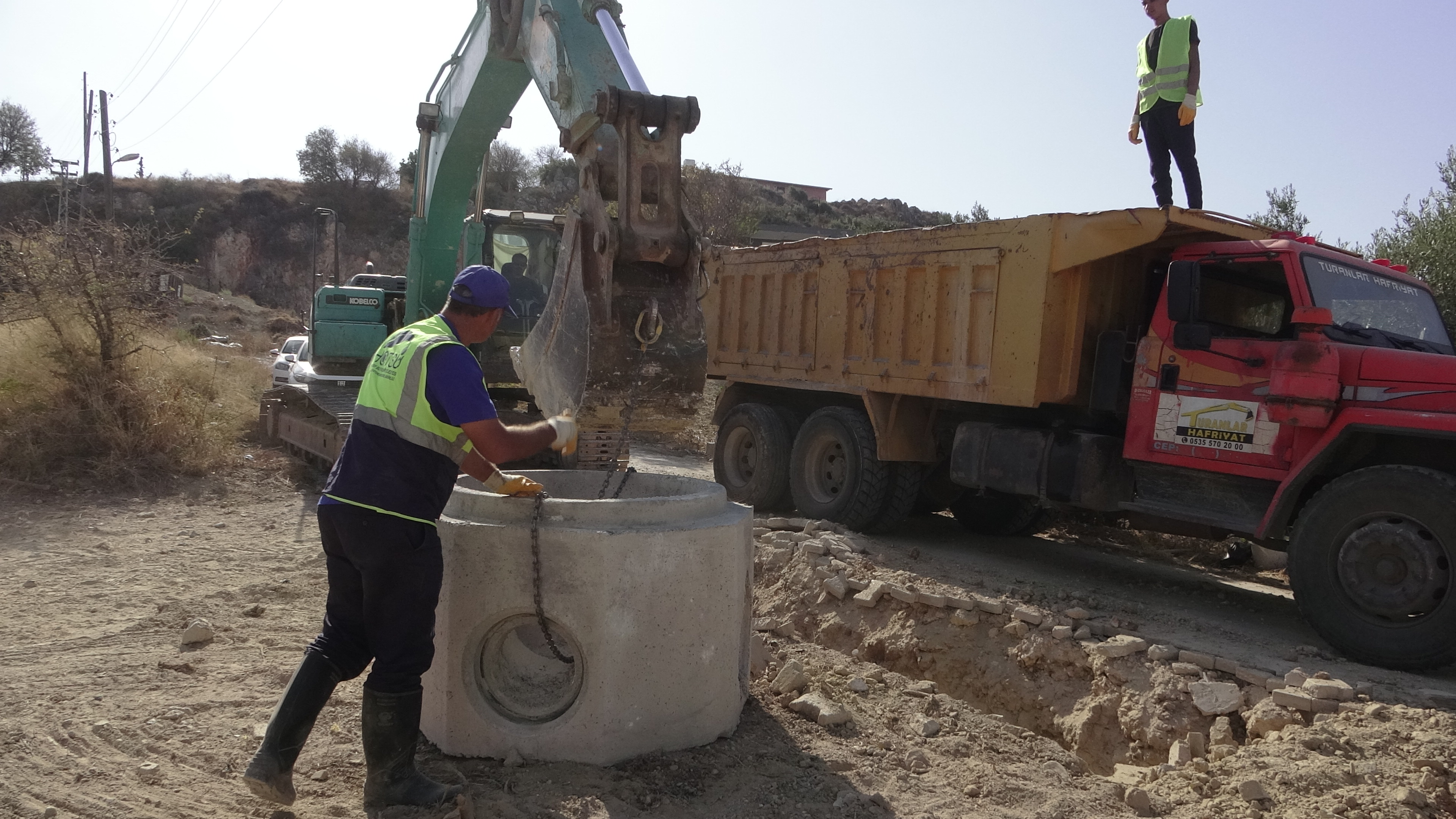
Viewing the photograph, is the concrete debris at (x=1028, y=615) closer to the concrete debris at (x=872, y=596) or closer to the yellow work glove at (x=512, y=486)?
the concrete debris at (x=872, y=596)

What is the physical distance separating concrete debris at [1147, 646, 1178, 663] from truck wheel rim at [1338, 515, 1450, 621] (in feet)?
3.50

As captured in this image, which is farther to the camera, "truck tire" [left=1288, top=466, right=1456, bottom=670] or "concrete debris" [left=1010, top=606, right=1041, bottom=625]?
"concrete debris" [left=1010, top=606, right=1041, bottom=625]

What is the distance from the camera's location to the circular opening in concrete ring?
410cm

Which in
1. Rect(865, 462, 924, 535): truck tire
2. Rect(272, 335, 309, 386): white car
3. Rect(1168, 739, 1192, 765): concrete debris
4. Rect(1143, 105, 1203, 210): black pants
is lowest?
Rect(1168, 739, 1192, 765): concrete debris

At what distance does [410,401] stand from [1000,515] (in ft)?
22.8

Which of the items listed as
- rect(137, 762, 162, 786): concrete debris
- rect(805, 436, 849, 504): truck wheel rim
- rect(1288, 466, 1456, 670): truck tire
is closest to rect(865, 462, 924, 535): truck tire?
rect(805, 436, 849, 504): truck wheel rim

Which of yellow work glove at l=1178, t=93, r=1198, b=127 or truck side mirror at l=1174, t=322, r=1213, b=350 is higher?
yellow work glove at l=1178, t=93, r=1198, b=127

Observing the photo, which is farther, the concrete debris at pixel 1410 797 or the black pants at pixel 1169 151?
the black pants at pixel 1169 151

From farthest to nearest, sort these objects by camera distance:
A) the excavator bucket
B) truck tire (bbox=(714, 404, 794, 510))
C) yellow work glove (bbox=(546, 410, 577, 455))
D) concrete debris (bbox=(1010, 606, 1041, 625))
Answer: truck tire (bbox=(714, 404, 794, 510)), concrete debris (bbox=(1010, 606, 1041, 625)), the excavator bucket, yellow work glove (bbox=(546, 410, 577, 455))

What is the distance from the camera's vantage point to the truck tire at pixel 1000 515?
9.30m

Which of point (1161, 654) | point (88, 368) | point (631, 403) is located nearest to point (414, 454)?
point (631, 403)

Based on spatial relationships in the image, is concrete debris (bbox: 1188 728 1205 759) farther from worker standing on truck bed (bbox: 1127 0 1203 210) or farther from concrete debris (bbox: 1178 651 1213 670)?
worker standing on truck bed (bbox: 1127 0 1203 210)

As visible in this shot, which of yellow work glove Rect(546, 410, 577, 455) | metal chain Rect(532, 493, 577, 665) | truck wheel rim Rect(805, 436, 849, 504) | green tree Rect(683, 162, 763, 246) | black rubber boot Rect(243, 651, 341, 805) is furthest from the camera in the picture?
green tree Rect(683, 162, 763, 246)

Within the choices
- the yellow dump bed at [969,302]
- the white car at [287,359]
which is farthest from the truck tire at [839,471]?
the white car at [287,359]
